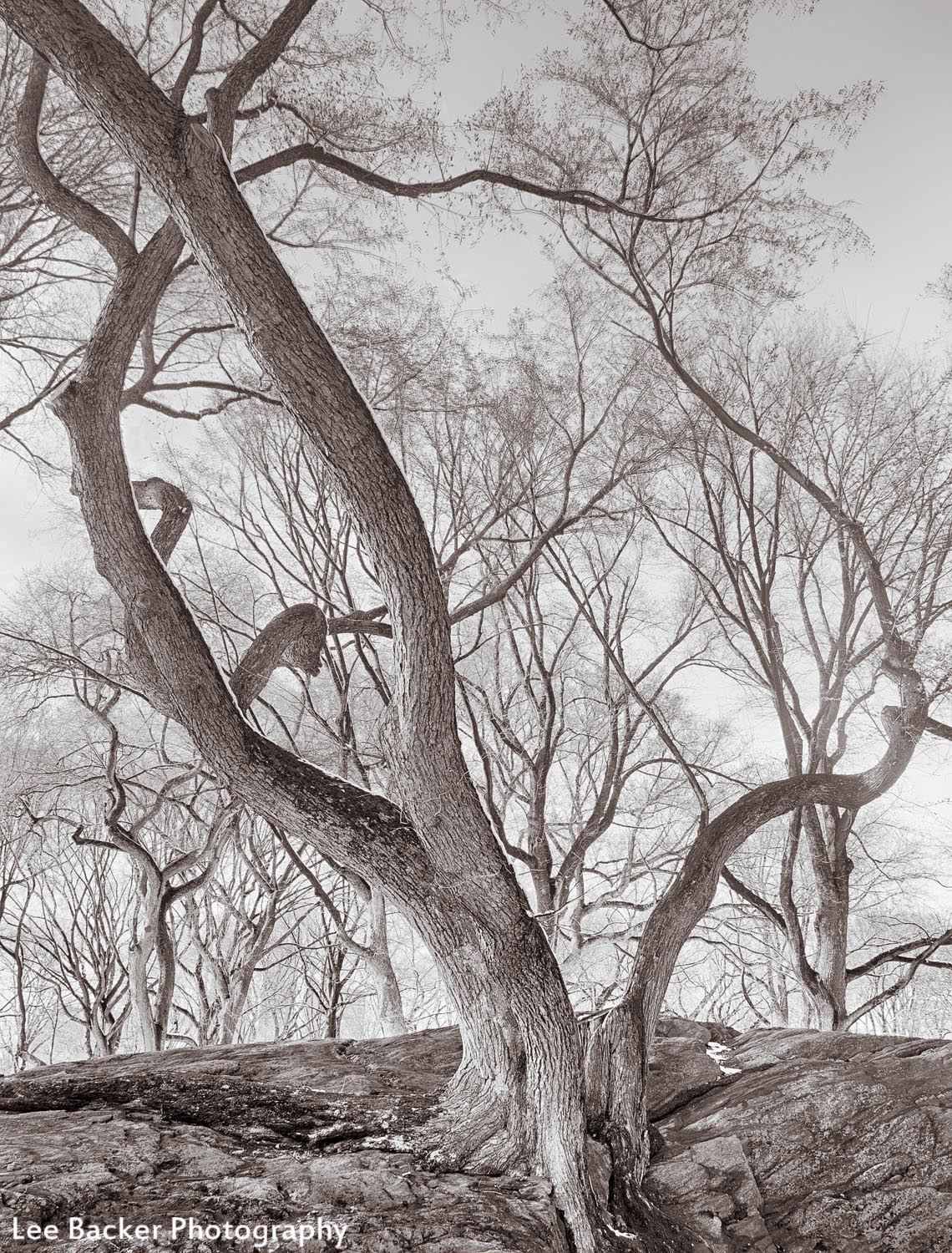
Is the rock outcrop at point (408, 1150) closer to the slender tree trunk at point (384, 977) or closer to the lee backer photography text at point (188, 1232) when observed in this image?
the lee backer photography text at point (188, 1232)

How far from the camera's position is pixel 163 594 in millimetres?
3416

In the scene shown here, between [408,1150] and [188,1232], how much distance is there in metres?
1.09

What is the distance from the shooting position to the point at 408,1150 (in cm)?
332

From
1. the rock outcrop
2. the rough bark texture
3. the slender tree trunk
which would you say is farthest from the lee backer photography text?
the slender tree trunk

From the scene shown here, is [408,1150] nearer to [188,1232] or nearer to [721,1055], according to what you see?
[188,1232]

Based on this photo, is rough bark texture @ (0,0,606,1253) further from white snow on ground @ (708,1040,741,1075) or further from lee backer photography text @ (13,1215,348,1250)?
white snow on ground @ (708,1040,741,1075)

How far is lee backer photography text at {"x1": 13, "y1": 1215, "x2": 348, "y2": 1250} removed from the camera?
94.7 inches

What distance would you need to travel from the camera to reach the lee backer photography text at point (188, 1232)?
2406 mm

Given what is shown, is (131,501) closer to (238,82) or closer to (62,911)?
(238,82)

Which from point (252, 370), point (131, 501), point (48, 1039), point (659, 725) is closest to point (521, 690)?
point (659, 725)

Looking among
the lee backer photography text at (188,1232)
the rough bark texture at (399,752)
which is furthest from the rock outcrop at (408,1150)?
the rough bark texture at (399,752)

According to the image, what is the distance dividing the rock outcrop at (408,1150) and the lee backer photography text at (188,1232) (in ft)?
0.03

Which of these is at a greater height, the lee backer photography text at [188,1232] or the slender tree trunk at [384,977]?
the slender tree trunk at [384,977]

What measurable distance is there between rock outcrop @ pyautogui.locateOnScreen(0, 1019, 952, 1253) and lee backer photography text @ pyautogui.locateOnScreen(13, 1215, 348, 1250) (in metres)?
0.01
